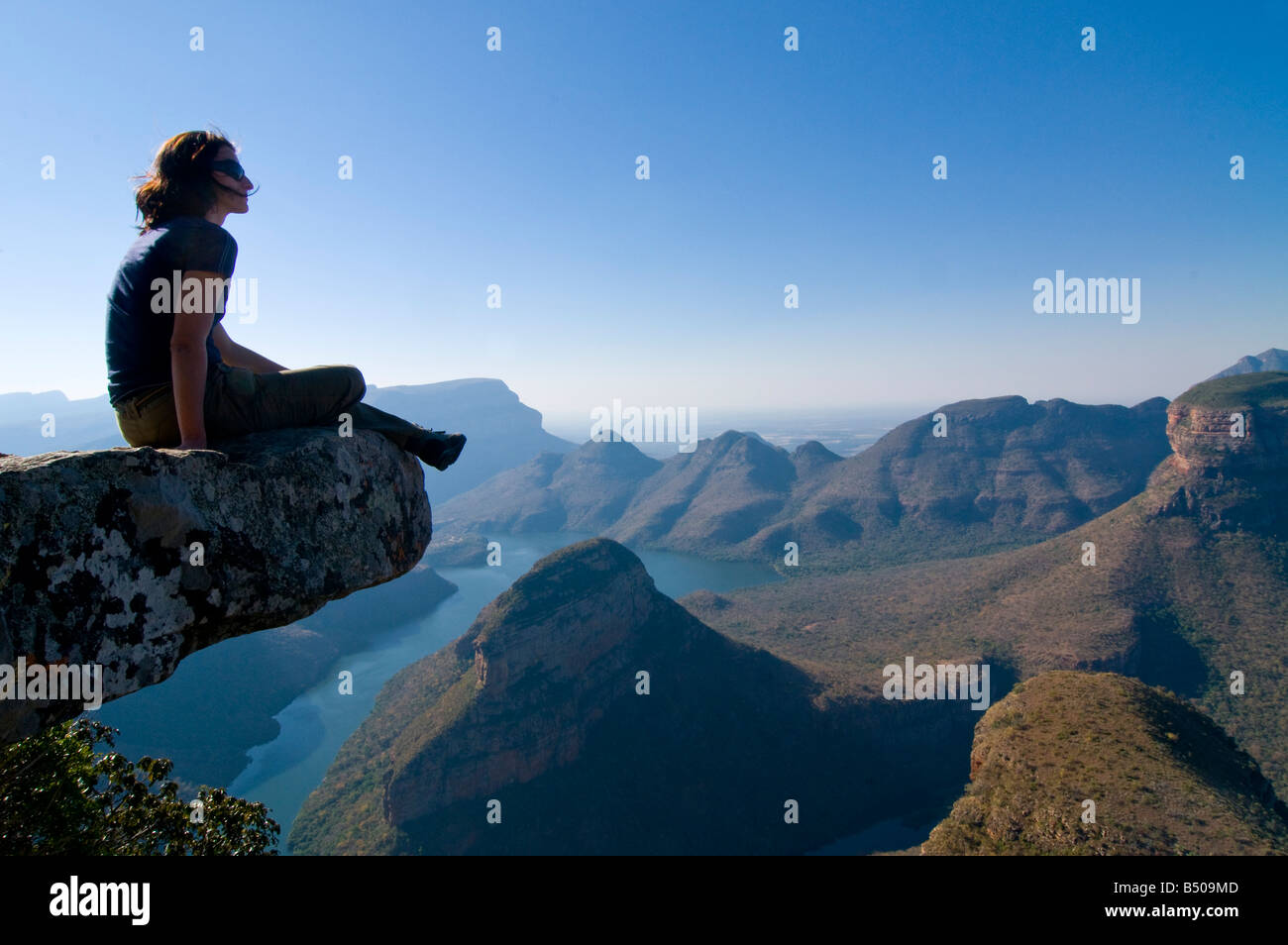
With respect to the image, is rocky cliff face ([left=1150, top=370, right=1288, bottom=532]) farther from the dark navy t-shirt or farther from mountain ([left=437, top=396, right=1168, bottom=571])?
the dark navy t-shirt

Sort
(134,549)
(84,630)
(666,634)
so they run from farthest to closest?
(666,634), (134,549), (84,630)

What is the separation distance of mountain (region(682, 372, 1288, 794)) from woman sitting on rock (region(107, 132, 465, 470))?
4573cm

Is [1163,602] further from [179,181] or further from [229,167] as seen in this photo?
[179,181]

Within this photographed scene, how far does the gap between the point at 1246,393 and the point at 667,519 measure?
321 ft

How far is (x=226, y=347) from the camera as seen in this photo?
4.24 m

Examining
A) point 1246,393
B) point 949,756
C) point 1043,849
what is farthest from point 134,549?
point 1246,393

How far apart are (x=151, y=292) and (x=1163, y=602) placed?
65.4m

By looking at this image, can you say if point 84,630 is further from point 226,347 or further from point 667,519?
point 667,519

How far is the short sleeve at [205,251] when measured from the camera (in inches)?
129

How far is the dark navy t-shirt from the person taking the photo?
3273mm

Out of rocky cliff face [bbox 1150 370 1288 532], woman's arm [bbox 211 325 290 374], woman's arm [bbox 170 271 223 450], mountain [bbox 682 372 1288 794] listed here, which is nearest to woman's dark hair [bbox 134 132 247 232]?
woman's arm [bbox 170 271 223 450]

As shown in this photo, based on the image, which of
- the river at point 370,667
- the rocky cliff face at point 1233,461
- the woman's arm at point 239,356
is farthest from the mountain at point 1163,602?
the woman's arm at point 239,356

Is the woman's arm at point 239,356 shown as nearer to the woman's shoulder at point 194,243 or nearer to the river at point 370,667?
the woman's shoulder at point 194,243
